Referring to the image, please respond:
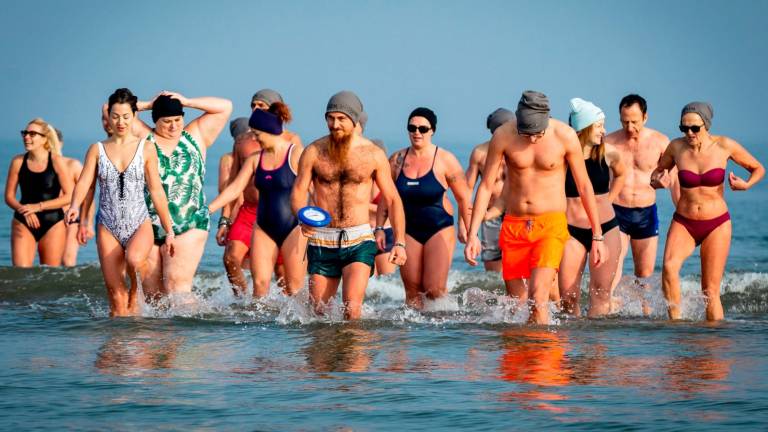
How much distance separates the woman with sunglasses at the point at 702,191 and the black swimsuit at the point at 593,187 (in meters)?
0.63

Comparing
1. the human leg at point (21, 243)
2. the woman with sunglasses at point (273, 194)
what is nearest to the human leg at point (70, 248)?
the human leg at point (21, 243)

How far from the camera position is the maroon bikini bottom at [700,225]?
39.3 ft

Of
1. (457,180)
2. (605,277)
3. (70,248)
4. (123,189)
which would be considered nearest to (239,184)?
(123,189)

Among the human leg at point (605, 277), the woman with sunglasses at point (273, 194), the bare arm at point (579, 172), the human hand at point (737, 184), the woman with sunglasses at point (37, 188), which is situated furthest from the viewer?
the woman with sunglasses at point (37, 188)

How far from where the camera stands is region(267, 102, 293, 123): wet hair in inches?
504

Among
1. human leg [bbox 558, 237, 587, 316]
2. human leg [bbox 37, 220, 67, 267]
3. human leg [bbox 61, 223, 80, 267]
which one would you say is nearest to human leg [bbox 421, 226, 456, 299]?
human leg [bbox 558, 237, 587, 316]

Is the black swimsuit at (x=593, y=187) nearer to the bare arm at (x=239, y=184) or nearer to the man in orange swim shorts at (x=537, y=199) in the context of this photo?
the man in orange swim shorts at (x=537, y=199)

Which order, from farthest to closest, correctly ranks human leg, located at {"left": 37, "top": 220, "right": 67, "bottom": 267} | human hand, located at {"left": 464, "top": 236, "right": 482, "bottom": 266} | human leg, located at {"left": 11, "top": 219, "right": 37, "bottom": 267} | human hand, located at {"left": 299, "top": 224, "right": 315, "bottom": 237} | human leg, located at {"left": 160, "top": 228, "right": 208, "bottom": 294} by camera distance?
human leg, located at {"left": 37, "top": 220, "right": 67, "bottom": 267} < human leg, located at {"left": 11, "top": 219, "right": 37, "bottom": 267} < human leg, located at {"left": 160, "top": 228, "right": 208, "bottom": 294} < human hand, located at {"left": 299, "top": 224, "right": 315, "bottom": 237} < human hand, located at {"left": 464, "top": 236, "right": 482, "bottom": 266}

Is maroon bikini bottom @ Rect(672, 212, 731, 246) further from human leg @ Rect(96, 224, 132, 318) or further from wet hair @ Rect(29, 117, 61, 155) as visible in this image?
wet hair @ Rect(29, 117, 61, 155)

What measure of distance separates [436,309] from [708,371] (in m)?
3.56

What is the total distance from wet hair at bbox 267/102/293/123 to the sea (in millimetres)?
1761

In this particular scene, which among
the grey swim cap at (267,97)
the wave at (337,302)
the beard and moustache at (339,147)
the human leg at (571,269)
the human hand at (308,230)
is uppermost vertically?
the grey swim cap at (267,97)

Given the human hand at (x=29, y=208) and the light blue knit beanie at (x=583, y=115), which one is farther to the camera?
the human hand at (x=29, y=208)

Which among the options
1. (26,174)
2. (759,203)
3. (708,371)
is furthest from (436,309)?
(759,203)
